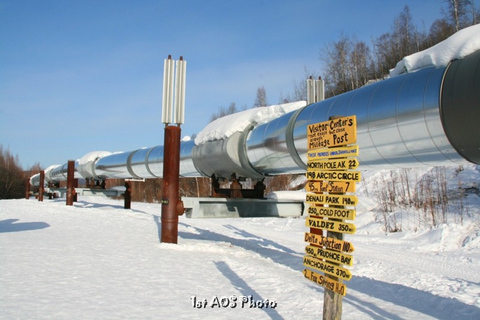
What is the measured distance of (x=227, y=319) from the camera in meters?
3.42

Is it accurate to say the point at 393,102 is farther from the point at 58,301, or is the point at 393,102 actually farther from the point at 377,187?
the point at 377,187

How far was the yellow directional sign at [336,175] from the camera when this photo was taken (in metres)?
2.68

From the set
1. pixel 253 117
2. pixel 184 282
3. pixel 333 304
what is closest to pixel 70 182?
Answer: pixel 253 117

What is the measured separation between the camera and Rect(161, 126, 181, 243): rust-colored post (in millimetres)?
6633

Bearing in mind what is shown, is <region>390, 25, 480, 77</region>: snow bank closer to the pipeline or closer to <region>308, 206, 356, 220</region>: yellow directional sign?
the pipeline

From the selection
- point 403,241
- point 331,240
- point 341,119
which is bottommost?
point 403,241

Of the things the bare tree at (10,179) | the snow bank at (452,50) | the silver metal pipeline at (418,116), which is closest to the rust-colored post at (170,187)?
the silver metal pipeline at (418,116)

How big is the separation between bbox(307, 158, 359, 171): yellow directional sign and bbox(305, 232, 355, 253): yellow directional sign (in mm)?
532

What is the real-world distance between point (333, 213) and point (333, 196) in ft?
0.42

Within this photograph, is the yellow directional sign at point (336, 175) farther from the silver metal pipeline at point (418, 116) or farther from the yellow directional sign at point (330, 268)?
the silver metal pipeline at point (418, 116)

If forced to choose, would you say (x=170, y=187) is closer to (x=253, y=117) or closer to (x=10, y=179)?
(x=253, y=117)

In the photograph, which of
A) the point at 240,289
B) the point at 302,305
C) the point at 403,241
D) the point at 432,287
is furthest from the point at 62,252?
the point at 403,241

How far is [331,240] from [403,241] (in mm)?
9524

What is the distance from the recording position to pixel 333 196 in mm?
2834
